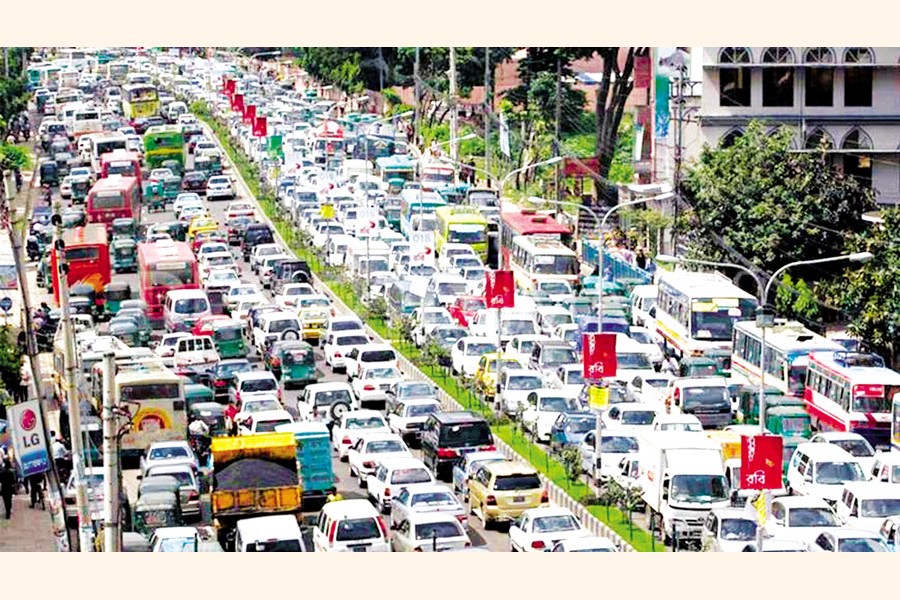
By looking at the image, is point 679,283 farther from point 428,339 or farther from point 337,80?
point 337,80

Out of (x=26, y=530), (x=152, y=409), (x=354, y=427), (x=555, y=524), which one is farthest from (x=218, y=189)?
(x=555, y=524)

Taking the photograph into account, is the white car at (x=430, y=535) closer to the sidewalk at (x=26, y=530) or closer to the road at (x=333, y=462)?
the road at (x=333, y=462)

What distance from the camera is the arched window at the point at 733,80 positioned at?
9262cm

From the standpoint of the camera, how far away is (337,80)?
Answer: 151875 mm

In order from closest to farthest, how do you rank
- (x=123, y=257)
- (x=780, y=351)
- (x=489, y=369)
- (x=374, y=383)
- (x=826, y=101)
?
1. (x=374, y=383)
2. (x=780, y=351)
3. (x=489, y=369)
4. (x=123, y=257)
5. (x=826, y=101)

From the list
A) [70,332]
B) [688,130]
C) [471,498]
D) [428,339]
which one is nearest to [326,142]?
[688,130]

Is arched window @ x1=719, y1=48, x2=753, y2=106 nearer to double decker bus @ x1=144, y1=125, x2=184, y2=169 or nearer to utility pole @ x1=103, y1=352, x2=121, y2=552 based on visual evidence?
double decker bus @ x1=144, y1=125, x2=184, y2=169

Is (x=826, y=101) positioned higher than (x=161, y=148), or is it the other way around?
(x=826, y=101)

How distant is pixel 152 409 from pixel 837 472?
625 inches

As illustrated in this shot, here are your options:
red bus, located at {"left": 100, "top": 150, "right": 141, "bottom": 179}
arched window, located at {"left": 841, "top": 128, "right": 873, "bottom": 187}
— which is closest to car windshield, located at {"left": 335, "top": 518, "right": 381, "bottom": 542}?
arched window, located at {"left": 841, "top": 128, "right": 873, "bottom": 187}

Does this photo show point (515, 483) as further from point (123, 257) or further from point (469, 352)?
point (123, 257)

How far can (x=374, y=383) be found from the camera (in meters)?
60.9

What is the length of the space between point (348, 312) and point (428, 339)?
30.2 ft

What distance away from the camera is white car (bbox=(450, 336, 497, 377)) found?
64.0 meters
